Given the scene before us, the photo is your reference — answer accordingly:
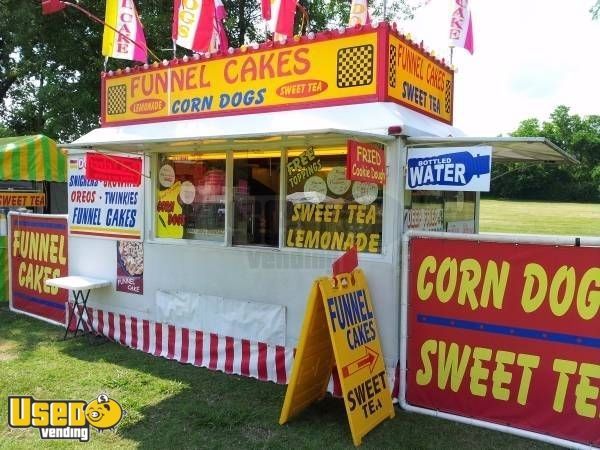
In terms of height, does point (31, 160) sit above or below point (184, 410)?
above

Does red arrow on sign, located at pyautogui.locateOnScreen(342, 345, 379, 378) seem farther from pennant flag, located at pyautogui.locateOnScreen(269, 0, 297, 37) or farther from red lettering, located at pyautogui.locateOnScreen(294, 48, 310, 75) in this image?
pennant flag, located at pyautogui.locateOnScreen(269, 0, 297, 37)

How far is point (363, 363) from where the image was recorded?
3.99 meters

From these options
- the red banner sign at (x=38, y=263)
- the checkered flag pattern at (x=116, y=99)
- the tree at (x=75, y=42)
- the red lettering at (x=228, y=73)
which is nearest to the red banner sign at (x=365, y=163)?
the red lettering at (x=228, y=73)

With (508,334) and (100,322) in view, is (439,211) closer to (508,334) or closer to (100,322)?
→ (508,334)

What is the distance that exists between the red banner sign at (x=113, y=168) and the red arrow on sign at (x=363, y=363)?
349cm

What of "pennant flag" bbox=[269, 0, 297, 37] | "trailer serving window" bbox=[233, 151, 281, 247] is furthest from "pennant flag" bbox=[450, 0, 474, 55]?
"trailer serving window" bbox=[233, 151, 281, 247]

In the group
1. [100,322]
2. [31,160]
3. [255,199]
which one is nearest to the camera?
[255,199]

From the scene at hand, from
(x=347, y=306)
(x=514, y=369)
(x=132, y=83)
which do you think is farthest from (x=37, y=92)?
(x=514, y=369)

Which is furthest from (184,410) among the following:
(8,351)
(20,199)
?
(20,199)

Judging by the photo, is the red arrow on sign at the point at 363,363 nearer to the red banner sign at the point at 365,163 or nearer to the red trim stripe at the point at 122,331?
the red banner sign at the point at 365,163

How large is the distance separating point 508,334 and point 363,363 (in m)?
1.15

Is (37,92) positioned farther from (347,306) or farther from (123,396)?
(347,306)

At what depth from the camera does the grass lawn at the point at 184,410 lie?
145 inches

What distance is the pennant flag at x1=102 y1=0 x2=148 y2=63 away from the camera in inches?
243
